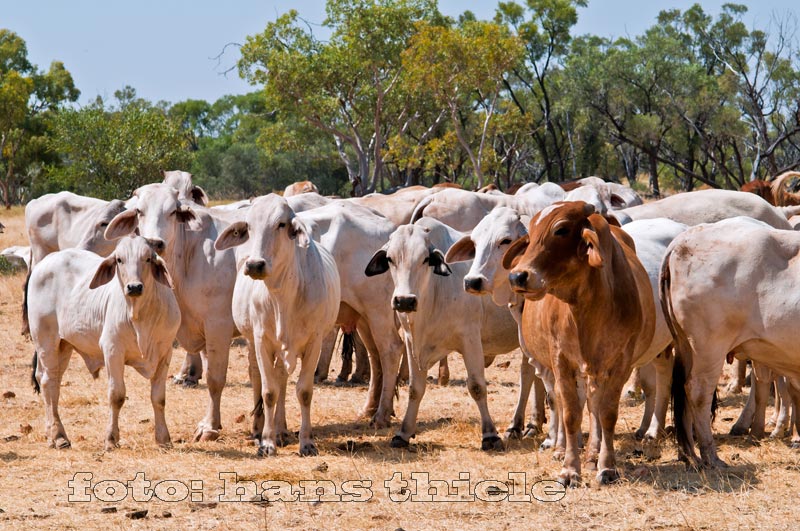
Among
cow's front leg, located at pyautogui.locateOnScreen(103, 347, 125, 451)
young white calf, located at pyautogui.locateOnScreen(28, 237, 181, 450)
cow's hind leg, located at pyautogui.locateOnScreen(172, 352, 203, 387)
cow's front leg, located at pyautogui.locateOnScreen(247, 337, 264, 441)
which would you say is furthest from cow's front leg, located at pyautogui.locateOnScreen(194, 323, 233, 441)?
cow's hind leg, located at pyautogui.locateOnScreen(172, 352, 203, 387)

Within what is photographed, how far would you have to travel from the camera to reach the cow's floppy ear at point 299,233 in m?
9.20

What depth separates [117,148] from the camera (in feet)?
138

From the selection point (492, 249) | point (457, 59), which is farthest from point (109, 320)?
point (457, 59)

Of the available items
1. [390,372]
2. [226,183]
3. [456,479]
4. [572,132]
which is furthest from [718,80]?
[456,479]

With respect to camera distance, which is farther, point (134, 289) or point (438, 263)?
point (438, 263)

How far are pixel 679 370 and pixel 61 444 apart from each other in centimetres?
524

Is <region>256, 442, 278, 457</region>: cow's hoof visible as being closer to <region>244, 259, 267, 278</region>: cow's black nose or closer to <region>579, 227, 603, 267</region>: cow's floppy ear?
<region>244, 259, 267, 278</region>: cow's black nose

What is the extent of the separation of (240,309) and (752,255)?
14.4 feet

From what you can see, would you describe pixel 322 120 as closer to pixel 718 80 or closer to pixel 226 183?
pixel 718 80

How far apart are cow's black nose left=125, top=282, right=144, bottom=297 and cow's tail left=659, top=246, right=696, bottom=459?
4208 millimetres

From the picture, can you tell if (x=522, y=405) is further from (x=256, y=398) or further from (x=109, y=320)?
(x=109, y=320)

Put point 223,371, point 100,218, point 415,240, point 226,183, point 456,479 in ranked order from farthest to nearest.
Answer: point 226,183 < point 100,218 < point 223,371 < point 415,240 < point 456,479

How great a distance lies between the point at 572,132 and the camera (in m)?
48.6

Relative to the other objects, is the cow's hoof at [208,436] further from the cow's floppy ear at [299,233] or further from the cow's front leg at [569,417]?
the cow's front leg at [569,417]
